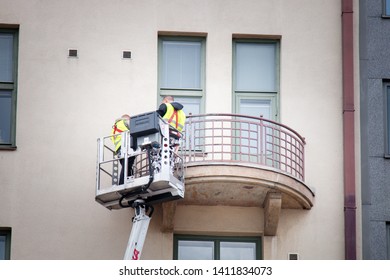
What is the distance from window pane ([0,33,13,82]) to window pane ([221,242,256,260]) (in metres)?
5.38

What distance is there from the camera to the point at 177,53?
29688 mm

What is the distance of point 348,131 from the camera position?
2889 cm

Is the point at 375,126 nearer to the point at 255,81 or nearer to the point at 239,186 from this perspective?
the point at 255,81

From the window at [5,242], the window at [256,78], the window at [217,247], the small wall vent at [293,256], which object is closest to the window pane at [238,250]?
the window at [217,247]

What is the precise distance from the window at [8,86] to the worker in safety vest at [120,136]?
2169mm

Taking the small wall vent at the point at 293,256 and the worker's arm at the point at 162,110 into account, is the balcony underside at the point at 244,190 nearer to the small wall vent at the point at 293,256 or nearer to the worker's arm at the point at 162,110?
the small wall vent at the point at 293,256

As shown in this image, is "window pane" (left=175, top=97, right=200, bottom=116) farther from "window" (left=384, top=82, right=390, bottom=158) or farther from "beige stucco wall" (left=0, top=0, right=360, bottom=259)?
"window" (left=384, top=82, right=390, bottom=158)

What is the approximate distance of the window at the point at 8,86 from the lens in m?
28.9

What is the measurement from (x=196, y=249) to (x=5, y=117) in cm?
454

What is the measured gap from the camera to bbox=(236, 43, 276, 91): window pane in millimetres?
29594

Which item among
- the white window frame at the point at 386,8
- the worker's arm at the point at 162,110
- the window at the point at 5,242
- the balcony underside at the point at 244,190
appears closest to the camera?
the worker's arm at the point at 162,110

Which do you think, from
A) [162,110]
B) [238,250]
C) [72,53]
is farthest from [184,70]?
[238,250]

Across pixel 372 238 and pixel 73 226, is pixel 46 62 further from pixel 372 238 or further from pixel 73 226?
pixel 372 238

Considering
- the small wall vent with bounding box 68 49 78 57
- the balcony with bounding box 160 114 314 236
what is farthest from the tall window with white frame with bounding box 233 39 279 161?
the small wall vent with bounding box 68 49 78 57
